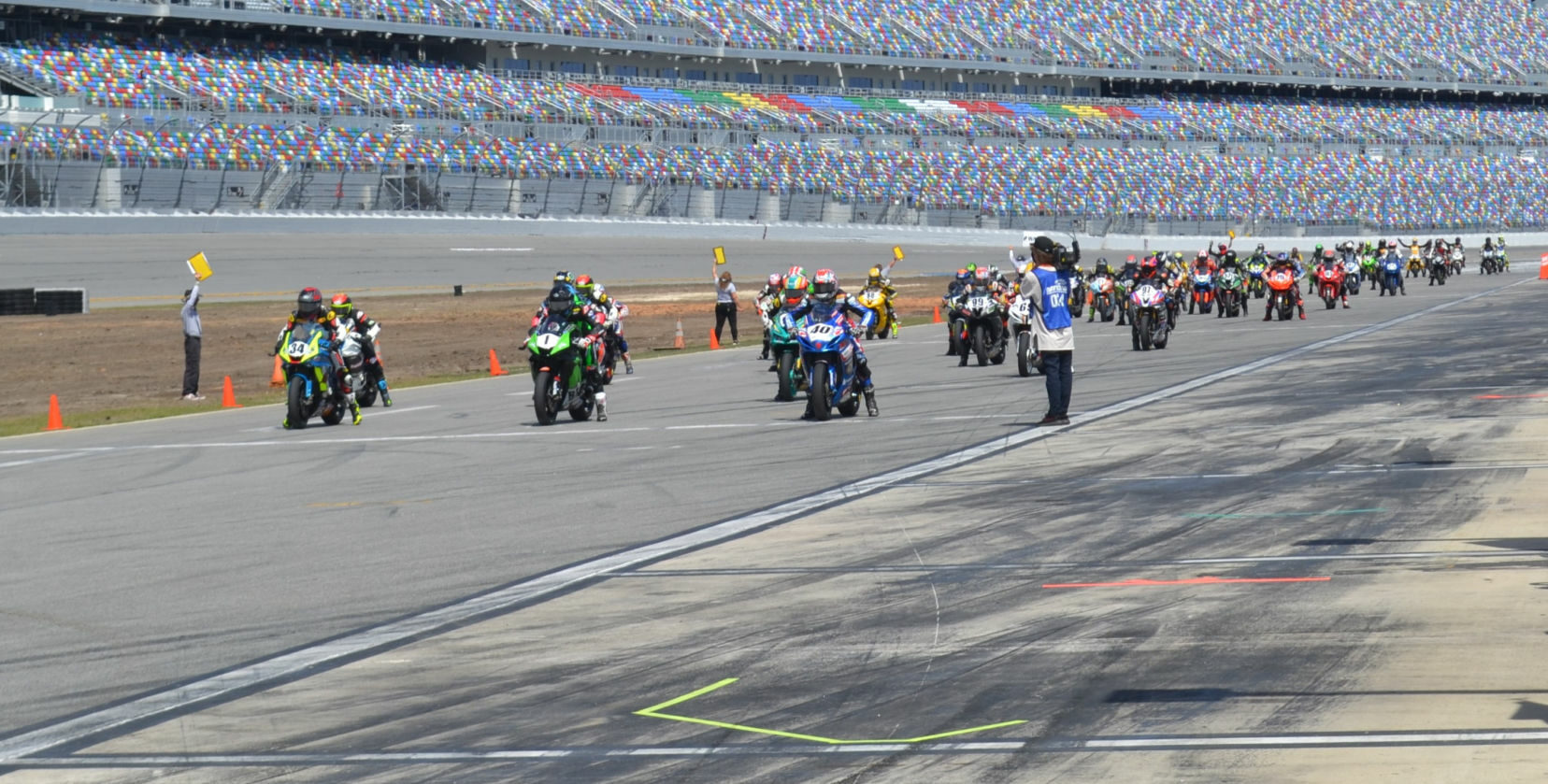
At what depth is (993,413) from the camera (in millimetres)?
17000

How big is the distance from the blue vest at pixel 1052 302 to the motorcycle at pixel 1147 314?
11.4 meters

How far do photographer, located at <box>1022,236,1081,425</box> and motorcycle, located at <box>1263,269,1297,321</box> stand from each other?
2030 centimetres

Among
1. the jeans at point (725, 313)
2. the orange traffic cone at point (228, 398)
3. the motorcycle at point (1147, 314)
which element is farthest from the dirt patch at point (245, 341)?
the motorcycle at point (1147, 314)

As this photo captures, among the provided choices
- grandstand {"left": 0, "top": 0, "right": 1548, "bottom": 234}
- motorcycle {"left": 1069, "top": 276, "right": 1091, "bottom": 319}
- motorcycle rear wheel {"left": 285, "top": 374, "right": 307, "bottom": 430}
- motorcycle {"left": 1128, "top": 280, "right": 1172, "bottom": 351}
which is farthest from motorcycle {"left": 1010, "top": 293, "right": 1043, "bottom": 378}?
grandstand {"left": 0, "top": 0, "right": 1548, "bottom": 234}

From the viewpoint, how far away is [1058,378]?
50.4ft

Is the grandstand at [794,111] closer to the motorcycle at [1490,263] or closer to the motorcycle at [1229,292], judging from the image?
the motorcycle at [1490,263]

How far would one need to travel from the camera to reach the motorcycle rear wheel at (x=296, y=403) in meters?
18.5

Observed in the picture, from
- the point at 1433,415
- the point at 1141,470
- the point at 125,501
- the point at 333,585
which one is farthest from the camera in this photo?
the point at 1433,415

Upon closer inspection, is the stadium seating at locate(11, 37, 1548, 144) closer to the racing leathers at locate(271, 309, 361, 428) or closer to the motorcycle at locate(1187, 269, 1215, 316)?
the motorcycle at locate(1187, 269, 1215, 316)

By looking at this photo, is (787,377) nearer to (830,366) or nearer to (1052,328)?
(830,366)

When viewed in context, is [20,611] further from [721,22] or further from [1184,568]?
[721,22]

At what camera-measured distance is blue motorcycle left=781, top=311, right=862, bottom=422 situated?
56.2 feet

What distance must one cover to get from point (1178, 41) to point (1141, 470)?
9359 cm

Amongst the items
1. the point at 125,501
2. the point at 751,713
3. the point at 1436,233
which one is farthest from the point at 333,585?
the point at 1436,233
